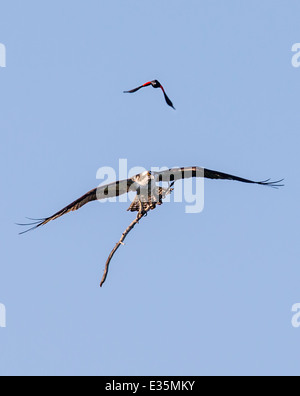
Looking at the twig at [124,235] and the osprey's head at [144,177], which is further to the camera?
the osprey's head at [144,177]

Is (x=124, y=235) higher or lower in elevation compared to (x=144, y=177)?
lower

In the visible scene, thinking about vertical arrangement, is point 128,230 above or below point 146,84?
below

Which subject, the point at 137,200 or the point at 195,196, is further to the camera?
the point at 195,196

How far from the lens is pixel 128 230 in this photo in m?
29.2

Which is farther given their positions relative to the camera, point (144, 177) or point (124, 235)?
point (144, 177)

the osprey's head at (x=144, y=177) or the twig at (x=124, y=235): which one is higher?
the osprey's head at (x=144, y=177)

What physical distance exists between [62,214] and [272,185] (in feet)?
23.6

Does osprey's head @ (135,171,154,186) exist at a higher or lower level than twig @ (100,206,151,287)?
higher

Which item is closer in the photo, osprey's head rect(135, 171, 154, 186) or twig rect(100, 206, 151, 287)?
twig rect(100, 206, 151, 287)
